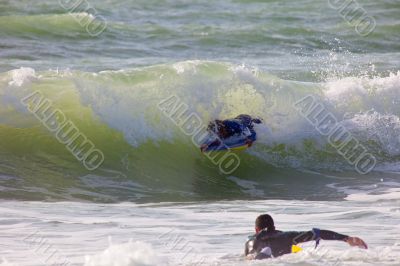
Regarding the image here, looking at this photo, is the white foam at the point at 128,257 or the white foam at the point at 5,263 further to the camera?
the white foam at the point at 5,263

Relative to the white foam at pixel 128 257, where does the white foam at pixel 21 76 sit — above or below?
above

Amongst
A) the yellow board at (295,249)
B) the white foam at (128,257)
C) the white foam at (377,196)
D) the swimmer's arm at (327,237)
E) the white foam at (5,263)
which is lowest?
the white foam at (5,263)

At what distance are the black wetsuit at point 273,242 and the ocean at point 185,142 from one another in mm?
120

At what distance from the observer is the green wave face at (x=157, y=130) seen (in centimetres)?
1420

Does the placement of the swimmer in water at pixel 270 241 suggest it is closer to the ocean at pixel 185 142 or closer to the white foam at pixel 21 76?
the ocean at pixel 185 142

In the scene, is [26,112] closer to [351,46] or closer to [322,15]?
[351,46]

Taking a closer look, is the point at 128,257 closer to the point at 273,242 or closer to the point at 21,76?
the point at 273,242

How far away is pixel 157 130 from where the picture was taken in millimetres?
15781

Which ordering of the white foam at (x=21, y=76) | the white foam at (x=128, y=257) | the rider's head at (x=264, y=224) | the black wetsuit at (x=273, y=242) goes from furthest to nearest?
1. the white foam at (x=21, y=76)
2. the rider's head at (x=264, y=224)
3. the black wetsuit at (x=273, y=242)
4. the white foam at (x=128, y=257)

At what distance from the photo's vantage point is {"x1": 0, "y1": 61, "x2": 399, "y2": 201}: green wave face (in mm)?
14195

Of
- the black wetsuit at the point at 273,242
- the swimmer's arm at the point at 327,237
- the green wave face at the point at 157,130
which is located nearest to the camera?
the swimmer's arm at the point at 327,237

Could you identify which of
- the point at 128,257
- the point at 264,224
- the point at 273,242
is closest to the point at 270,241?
the point at 273,242

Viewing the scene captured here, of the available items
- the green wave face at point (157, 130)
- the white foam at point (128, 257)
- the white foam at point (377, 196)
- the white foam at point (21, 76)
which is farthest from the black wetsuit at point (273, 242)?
the white foam at point (21, 76)

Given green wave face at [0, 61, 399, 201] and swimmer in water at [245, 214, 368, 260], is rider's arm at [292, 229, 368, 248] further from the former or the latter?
green wave face at [0, 61, 399, 201]
